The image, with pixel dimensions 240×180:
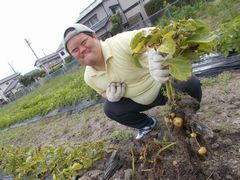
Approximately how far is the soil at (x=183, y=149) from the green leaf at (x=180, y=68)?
0.39 metres

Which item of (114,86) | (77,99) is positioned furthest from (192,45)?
(77,99)

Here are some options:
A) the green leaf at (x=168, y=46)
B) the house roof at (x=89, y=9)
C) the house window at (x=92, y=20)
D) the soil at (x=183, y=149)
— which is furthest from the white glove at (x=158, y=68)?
the house window at (x=92, y=20)

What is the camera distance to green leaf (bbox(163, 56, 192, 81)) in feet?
3.92

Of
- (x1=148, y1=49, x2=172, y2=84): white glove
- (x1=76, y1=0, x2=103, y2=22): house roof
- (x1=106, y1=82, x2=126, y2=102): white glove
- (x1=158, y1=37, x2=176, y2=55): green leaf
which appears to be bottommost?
(x1=106, y1=82, x2=126, y2=102): white glove

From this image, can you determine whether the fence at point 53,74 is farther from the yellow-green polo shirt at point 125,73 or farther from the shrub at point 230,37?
the yellow-green polo shirt at point 125,73

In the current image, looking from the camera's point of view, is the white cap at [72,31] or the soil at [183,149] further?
the white cap at [72,31]

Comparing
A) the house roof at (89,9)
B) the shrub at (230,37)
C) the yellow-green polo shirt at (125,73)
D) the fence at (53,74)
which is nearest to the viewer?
the yellow-green polo shirt at (125,73)

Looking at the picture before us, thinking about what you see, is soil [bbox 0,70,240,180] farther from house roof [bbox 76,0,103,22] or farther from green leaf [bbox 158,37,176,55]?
house roof [bbox 76,0,103,22]

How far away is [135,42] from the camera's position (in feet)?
4.41

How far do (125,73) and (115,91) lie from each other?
202 mm

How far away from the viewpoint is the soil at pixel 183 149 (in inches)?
61.3

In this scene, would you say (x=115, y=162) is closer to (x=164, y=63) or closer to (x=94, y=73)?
(x=94, y=73)

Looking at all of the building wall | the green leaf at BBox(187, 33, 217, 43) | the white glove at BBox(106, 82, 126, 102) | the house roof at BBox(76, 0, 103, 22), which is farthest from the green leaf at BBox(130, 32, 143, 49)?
the building wall

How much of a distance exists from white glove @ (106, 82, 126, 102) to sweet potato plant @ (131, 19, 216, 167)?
28.5 inches
